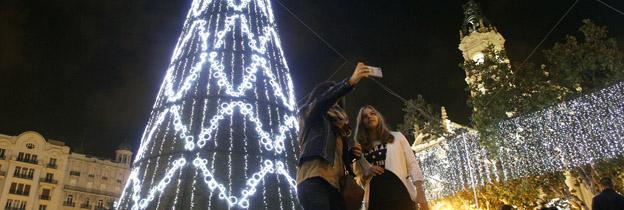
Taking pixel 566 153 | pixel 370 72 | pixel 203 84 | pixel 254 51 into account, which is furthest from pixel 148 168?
pixel 566 153

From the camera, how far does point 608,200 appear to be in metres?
7.64

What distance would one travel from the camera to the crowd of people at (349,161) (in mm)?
3486

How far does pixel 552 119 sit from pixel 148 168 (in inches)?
544

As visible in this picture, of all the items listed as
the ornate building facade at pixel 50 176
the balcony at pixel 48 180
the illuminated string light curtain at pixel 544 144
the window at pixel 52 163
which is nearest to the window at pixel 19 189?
the ornate building facade at pixel 50 176

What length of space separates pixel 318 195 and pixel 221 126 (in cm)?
300

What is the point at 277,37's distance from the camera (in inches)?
303

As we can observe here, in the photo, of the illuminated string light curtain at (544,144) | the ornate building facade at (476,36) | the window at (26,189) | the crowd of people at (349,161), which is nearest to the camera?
the crowd of people at (349,161)

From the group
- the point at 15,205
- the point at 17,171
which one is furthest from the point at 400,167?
the point at 17,171

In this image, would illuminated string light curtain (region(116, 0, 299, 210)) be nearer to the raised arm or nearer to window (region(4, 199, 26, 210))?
the raised arm

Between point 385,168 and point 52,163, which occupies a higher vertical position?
point 52,163

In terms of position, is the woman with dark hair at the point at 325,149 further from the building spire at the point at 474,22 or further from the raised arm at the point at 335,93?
the building spire at the point at 474,22

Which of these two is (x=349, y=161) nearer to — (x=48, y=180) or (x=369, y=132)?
(x=369, y=132)

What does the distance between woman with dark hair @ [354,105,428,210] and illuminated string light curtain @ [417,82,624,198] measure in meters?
12.2

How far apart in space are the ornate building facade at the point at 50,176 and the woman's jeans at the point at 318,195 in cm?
A: 4710
